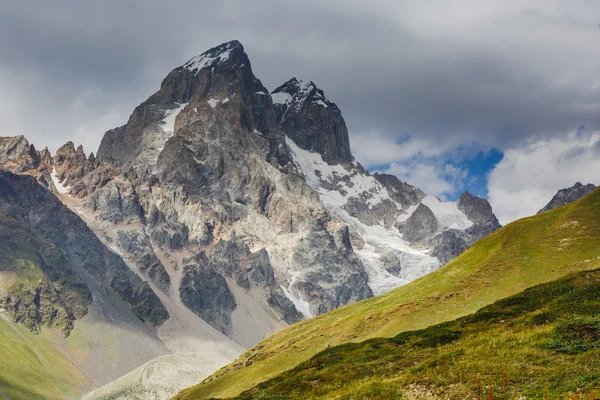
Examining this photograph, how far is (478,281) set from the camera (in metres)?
63.5

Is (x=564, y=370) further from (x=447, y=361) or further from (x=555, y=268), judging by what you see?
(x=555, y=268)

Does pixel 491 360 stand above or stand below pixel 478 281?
below

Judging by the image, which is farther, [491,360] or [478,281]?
[478,281]

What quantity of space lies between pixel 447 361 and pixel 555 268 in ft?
118

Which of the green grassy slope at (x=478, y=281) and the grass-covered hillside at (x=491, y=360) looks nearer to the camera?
the grass-covered hillside at (x=491, y=360)

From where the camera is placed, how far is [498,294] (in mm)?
58719

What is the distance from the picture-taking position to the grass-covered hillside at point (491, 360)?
25078 mm

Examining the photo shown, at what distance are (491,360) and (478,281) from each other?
3637 cm

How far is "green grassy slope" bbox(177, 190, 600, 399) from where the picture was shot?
58781 mm

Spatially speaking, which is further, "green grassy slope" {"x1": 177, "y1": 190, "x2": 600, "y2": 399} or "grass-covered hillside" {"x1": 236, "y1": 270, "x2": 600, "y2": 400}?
"green grassy slope" {"x1": 177, "y1": 190, "x2": 600, "y2": 399}

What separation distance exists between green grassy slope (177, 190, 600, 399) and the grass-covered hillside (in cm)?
1128

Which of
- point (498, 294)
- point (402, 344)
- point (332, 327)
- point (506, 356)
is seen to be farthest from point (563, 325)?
point (332, 327)

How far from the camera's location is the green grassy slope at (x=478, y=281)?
58781 millimetres

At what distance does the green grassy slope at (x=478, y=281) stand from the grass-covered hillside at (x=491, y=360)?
11.3 metres
